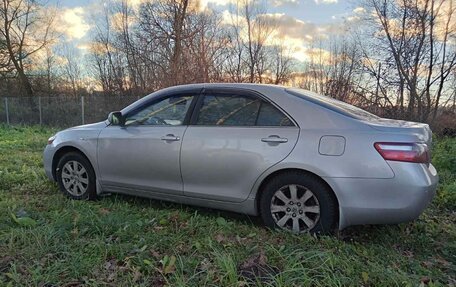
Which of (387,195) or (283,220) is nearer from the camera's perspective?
(387,195)

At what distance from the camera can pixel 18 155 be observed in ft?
25.5

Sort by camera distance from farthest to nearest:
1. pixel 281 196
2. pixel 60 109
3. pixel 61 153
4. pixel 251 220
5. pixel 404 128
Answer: pixel 60 109 → pixel 61 153 → pixel 251 220 → pixel 281 196 → pixel 404 128

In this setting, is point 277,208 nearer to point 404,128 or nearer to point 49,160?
point 404,128

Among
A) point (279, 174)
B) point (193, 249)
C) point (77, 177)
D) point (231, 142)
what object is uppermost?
point (231, 142)

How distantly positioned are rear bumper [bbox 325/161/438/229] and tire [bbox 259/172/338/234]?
0.10 meters

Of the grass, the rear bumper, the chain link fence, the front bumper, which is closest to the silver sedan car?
the rear bumper

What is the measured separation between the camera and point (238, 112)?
11.5 ft

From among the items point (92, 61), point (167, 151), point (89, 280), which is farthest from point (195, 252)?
point (92, 61)

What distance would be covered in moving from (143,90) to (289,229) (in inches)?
613

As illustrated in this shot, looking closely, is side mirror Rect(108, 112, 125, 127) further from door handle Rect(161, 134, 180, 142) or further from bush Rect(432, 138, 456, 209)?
bush Rect(432, 138, 456, 209)

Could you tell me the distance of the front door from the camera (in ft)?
12.2

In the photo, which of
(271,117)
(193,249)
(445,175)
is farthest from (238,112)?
(445,175)

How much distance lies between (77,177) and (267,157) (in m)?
2.52

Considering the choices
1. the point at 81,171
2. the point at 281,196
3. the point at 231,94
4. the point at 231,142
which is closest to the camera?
the point at 281,196
